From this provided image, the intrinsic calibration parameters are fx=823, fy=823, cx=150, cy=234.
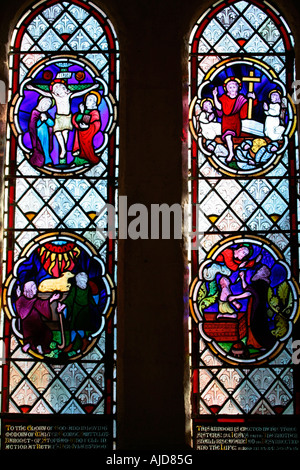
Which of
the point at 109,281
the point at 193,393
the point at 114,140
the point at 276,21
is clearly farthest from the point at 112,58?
the point at 193,393

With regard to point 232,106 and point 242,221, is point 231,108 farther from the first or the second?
point 242,221

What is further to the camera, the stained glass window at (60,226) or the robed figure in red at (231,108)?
the robed figure in red at (231,108)

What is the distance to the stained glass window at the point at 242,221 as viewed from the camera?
22.1 feet

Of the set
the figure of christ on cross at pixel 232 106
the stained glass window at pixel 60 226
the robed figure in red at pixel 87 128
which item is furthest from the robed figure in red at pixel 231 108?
the robed figure in red at pixel 87 128

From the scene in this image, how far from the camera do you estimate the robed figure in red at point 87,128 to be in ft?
23.7

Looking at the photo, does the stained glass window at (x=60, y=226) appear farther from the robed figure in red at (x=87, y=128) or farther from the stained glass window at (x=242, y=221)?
the stained glass window at (x=242, y=221)

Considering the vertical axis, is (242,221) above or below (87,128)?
below

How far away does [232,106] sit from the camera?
733 centimetres

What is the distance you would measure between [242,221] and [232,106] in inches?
41.9

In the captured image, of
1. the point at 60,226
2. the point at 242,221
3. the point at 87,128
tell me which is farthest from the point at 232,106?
the point at 60,226

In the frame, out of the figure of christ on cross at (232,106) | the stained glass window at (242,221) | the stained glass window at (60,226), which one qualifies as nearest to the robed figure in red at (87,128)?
the stained glass window at (60,226)

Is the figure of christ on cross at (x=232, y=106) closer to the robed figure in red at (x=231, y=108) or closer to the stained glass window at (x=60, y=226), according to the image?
the robed figure in red at (x=231, y=108)

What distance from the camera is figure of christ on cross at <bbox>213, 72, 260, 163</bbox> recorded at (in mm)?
7270
